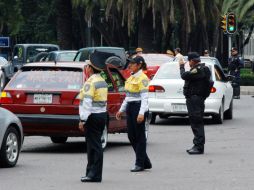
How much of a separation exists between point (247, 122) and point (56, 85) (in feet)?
26.6

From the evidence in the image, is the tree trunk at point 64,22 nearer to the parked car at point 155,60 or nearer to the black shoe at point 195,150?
the parked car at point 155,60

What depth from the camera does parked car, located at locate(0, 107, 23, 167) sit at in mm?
13234

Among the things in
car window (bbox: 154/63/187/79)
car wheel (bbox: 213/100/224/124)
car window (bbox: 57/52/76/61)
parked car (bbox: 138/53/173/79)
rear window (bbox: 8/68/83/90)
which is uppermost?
rear window (bbox: 8/68/83/90)

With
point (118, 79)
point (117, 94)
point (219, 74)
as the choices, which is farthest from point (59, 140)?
point (219, 74)

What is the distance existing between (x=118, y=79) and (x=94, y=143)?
542 centimetres

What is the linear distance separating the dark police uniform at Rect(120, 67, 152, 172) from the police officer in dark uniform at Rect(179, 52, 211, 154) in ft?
8.47

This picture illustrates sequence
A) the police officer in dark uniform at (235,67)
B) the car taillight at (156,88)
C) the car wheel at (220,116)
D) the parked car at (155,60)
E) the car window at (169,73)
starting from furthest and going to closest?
1. the police officer in dark uniform at (235,67)
2. the parked car at (155,60)
3. the car window at (169,73)
4. the car wheel at (220,116)
5. the car taillight at (156,88)

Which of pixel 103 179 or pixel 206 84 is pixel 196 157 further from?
pixel 103 179

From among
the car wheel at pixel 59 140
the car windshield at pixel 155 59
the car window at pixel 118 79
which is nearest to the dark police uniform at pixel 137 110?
the car window at pixel 118 79

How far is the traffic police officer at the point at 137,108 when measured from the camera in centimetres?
1316

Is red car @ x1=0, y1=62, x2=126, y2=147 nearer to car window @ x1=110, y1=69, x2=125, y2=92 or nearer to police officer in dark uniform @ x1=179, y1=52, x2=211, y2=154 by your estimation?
car window @ x1=110, y1=69, x2=125, y2=92

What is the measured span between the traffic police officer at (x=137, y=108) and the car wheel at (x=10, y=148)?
1.51m

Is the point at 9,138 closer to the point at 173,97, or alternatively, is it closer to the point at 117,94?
the point at 117,94

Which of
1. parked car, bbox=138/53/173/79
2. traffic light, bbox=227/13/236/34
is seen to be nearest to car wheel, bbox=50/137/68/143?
parked car, bbox=138/53/173/79
